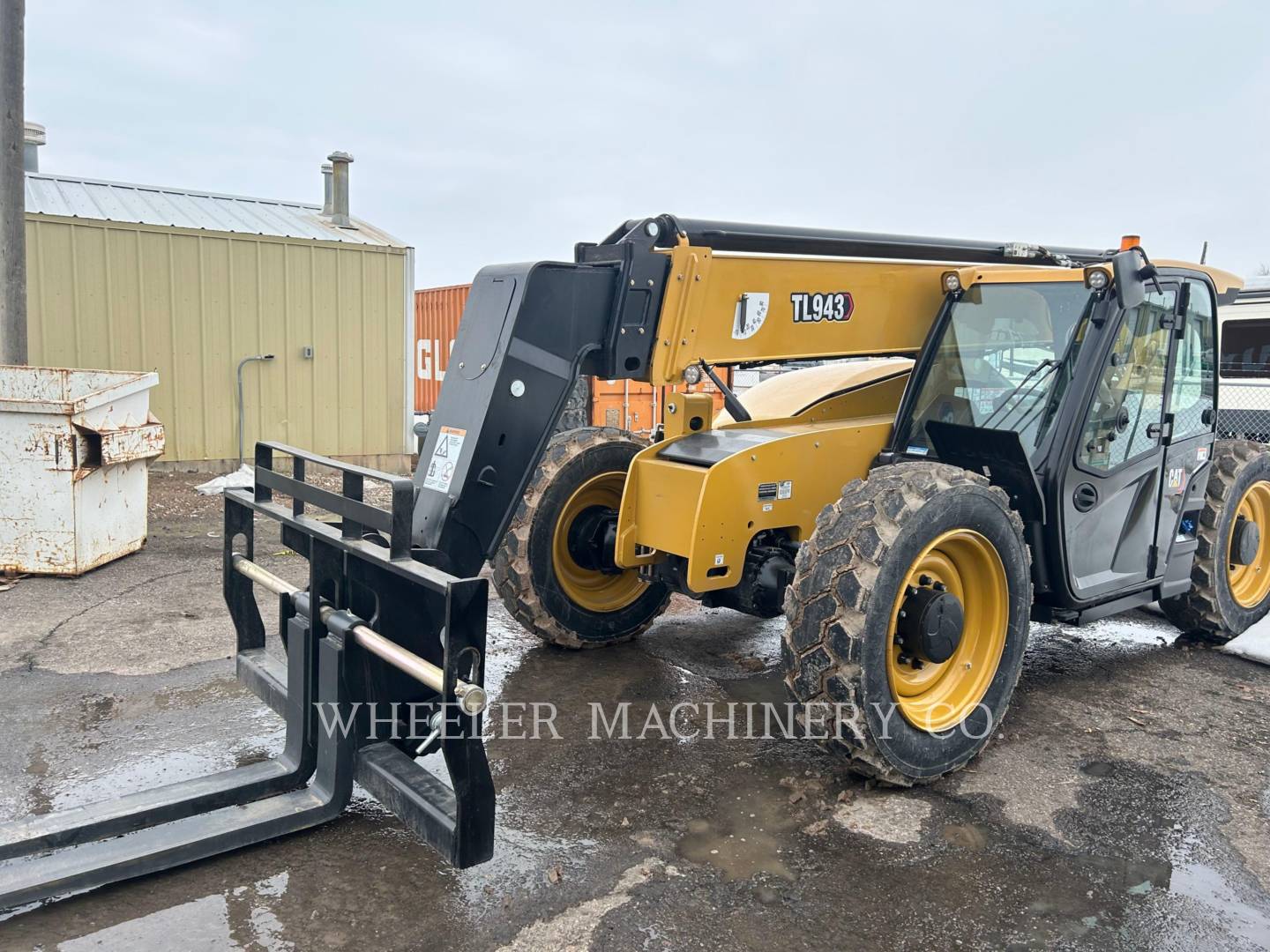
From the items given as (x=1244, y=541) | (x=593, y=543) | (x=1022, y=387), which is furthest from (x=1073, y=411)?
(x=593, y=543)

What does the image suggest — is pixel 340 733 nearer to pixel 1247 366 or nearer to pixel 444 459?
pixel 444 459

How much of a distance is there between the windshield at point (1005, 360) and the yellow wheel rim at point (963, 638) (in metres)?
0.73

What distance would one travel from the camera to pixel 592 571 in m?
5.46

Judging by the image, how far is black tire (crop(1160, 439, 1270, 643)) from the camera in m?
5.66

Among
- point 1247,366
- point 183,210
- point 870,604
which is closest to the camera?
point 870,604

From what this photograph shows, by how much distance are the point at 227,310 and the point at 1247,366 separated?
1396 centimetres

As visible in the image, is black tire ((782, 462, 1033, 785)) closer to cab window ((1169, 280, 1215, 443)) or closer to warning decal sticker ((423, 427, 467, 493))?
warning decal sticker ((423, 427, 467, 493))

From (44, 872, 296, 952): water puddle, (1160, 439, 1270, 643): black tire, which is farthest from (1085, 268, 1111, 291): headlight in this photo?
(44, 872, 296, 952): water puddle

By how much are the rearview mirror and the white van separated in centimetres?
1042

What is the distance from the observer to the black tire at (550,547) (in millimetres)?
5066

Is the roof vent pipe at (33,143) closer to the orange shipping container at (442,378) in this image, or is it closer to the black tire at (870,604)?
the orange shipping container at (442,378)

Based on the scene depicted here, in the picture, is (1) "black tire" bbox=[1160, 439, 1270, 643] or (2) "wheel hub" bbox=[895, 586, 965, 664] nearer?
(2) "wheel hub" bbox=[895, 586, 965, 664]

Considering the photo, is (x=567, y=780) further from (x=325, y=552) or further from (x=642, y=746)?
(x=325, y=552)

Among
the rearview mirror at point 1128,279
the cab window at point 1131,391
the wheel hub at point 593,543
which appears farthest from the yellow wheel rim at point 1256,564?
the wheel hub at point 593,543
